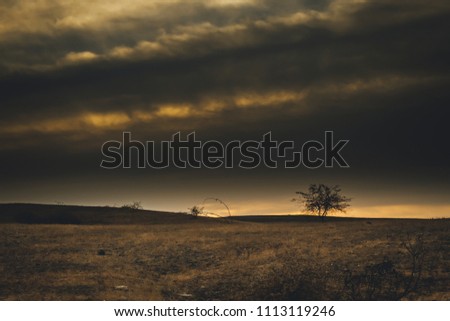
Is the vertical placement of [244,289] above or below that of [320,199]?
below

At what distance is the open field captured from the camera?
1578cm

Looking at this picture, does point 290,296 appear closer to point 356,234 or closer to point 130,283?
point 130,283

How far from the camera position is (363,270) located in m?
17.8

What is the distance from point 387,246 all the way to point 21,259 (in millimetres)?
13854

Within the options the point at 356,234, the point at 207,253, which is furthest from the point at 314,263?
the point at 356,234

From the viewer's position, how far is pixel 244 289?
54.0ft

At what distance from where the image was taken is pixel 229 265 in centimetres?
1975

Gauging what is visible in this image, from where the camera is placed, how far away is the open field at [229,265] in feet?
51.8

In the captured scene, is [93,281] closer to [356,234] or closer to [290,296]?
[290,296]

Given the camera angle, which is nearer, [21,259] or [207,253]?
[21,259]

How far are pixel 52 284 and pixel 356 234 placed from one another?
14.7 meters
